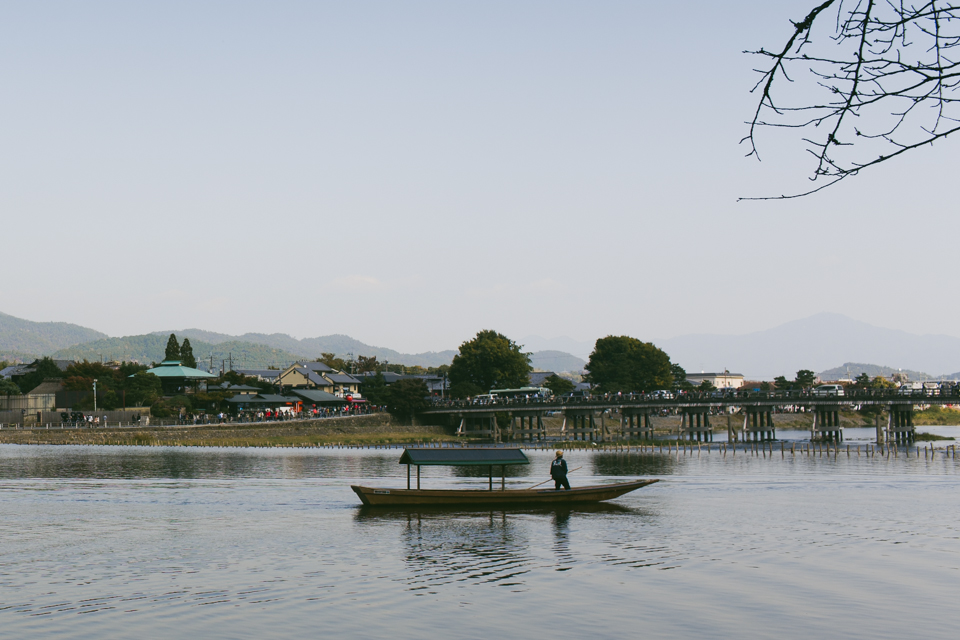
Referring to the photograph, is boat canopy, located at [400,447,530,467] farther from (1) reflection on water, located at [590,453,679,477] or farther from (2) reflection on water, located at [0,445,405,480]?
(1) reflection on water, located at [590,453,679,477]

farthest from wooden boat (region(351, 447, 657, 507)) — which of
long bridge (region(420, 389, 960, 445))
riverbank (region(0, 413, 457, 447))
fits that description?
long bridge (region(420, 389, 960, 445))

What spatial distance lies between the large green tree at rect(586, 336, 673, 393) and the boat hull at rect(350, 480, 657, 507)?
122m

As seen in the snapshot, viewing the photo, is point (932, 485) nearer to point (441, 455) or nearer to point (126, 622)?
point (441, 455)

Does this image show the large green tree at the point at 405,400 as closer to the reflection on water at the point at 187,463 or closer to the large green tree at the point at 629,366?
the reflection on water at the point at 187,463

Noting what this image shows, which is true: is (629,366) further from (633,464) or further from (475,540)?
(475,540)

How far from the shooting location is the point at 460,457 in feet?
134

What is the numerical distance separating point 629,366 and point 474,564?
141 metres

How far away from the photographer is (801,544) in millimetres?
31375

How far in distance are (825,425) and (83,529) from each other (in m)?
97.9

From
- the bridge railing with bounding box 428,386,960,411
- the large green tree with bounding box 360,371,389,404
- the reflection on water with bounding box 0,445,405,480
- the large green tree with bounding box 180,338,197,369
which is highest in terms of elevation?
the large green tree with bounding box 180,338,197,369

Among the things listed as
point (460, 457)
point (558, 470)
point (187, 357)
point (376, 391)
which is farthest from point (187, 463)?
point (187, 357)

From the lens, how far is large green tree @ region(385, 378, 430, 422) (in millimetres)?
130000

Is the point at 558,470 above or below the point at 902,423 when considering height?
above

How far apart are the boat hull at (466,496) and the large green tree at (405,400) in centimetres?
8907
